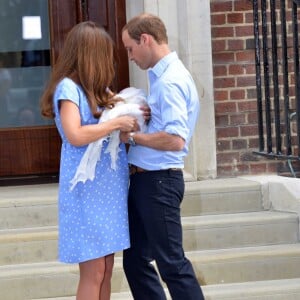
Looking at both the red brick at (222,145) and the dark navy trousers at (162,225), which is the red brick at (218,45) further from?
the dark navy trousers at (162,225)

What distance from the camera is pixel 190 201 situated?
5680mm

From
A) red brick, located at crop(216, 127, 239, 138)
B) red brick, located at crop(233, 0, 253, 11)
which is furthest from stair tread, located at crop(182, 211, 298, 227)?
red brick, located at crop(233, 0, 253, 11)

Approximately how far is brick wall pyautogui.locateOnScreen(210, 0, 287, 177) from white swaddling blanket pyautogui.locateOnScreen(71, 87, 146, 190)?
2.25m

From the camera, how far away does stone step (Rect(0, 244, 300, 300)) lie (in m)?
4.98

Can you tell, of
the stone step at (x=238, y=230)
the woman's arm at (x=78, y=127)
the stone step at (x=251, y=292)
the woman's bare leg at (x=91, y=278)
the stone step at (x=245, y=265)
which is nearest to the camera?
the woman's arm at (x=78, y=127)

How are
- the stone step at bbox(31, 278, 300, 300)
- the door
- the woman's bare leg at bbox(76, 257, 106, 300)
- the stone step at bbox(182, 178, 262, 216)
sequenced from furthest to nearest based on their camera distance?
the door, the stone step at bbox(182, 178, 262, 216), the stone step at bbox(31, 278, 300, 300), the woman's bare leg at bbox(76, 257, 106, 300)

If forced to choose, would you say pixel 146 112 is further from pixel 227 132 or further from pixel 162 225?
pixel 227 132

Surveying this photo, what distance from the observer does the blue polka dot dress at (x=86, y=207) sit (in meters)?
3.80

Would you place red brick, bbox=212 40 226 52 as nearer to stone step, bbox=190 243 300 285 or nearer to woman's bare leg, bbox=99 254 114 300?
stone step, bbox=190 243 300 285

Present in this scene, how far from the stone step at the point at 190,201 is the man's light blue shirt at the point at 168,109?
5.47 ft

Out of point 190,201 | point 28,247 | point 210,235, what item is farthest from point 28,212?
point 210,235

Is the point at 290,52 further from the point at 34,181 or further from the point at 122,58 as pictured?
the point at 34,181

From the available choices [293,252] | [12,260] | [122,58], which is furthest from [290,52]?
[12,260]

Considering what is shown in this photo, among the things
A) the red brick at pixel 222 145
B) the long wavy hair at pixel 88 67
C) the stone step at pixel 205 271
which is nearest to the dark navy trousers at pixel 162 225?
the long wavy hair at pixel 88 67
